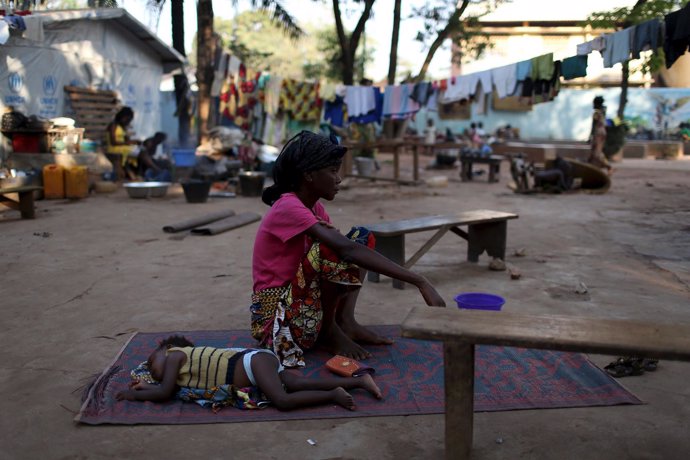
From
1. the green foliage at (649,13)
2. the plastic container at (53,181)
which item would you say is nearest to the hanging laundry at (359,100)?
the plastic container at (53,181)

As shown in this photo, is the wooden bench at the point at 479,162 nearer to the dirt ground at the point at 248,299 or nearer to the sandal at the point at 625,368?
the dirt ground at the point at 248,299

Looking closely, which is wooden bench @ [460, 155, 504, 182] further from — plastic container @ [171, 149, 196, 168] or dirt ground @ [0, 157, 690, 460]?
plastic container @ [171, 149, 196, 168]

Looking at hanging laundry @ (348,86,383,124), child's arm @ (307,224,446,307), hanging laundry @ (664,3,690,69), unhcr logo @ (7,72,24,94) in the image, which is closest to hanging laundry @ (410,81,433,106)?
hanging laundry @ (348,86,383,124)

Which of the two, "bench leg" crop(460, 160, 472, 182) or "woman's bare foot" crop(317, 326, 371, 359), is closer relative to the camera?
"woman's bare foot" crop(317, 326, 371, 359)

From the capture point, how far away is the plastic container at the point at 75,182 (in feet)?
35.6

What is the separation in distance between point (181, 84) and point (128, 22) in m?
2.81

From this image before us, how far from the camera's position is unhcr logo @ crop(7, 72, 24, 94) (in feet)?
39.4

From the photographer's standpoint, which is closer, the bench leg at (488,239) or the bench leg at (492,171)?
the bench leg at (488,239)

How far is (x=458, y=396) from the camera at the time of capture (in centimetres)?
239

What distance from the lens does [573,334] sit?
89.4 inches

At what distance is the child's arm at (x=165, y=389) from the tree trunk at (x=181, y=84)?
1493 cm

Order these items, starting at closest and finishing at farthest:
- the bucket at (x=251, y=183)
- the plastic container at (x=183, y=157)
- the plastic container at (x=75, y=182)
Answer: the plastic container at (x=75, y=182) < the bucket at (x=251, y=183) < the plastic container at (x=183, y=157)

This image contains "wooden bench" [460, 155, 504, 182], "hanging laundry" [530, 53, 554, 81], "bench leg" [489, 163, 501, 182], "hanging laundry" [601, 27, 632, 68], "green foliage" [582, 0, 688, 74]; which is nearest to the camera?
"hanging laundry" [601, 27, 632, 68]

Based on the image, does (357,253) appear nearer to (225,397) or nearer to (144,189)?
(225,397)
